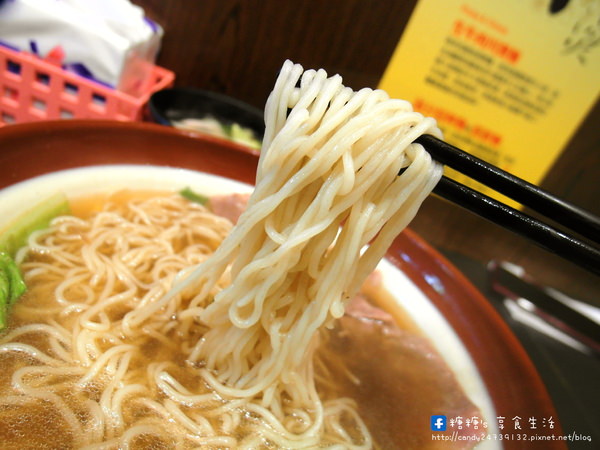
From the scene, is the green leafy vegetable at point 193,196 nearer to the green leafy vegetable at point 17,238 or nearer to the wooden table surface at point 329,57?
the green leafy vegetable at point 17,238

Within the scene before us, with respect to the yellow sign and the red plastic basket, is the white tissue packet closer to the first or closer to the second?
the red plastic basket

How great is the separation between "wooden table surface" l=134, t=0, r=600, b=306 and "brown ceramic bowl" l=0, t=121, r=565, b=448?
2.50 ft

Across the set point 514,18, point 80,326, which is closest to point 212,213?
point 80,326

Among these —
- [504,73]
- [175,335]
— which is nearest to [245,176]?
[175,335]

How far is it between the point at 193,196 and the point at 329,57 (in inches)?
43.4

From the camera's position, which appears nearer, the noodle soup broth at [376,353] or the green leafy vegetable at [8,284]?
the green leafy vegetable at [8,284]

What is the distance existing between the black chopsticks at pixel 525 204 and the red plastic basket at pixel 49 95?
166 centimetres

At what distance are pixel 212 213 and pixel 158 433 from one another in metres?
1.08

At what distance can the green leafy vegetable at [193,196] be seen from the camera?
2.14m

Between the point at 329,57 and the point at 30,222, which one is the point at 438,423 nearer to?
the point at 30,222

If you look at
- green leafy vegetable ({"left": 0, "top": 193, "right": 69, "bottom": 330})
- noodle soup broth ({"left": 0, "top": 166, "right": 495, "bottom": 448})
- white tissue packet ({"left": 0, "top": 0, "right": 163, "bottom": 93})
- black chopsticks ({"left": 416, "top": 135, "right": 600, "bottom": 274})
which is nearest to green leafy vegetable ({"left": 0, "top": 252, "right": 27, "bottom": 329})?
green leafy vegetable ({"left": 0, "top": 193, "right": 69, "bottom": 330})

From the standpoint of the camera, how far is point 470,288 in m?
1.99

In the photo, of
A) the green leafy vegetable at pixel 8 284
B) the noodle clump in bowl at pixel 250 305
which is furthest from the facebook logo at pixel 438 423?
the green leafy vegetable at pixel 8 284

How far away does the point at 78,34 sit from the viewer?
2.19 metres
